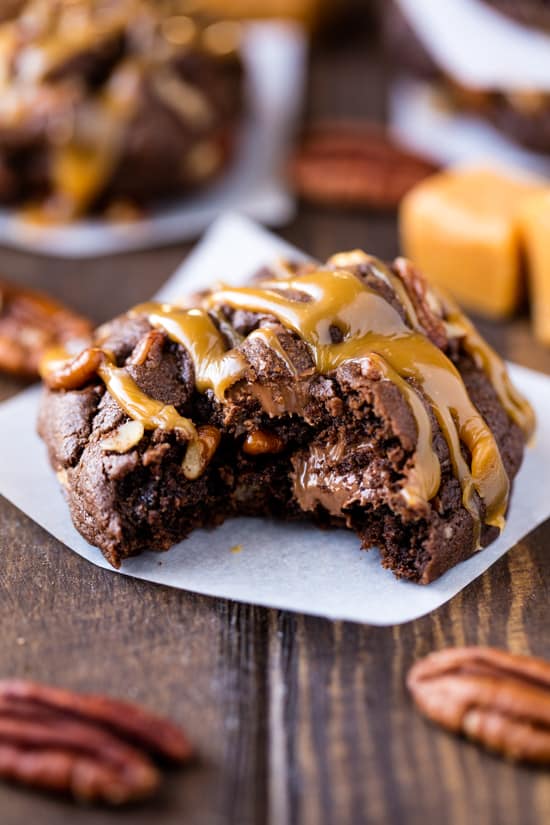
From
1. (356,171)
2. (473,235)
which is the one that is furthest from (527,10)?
(473,235)

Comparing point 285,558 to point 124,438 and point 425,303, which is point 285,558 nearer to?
point 124,438

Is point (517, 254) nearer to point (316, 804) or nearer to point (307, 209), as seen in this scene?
point (307, 209)

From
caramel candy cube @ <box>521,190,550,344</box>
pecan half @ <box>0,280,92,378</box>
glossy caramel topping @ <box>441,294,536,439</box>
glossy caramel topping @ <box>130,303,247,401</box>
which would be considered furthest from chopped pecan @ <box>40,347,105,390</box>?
caramel candy cube @ <box>521,190,550,344</box>

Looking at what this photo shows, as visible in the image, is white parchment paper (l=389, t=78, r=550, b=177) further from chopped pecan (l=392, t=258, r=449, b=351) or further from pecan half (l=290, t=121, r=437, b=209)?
chopped pecan (l=392, t=258, r=449, b=351)


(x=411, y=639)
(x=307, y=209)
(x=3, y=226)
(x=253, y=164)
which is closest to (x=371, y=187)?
(x=307, y=209)

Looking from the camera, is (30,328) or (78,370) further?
(30,328)

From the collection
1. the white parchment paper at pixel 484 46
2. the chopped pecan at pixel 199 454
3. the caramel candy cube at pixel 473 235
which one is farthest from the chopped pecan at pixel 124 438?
the white parchment paper at pixel 484 46
